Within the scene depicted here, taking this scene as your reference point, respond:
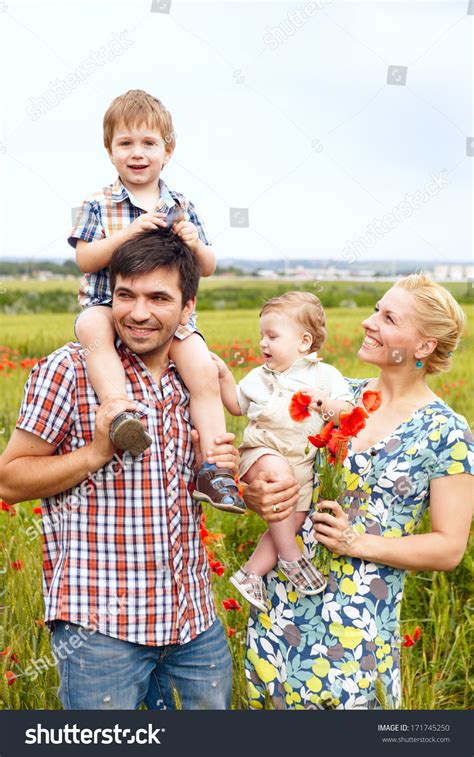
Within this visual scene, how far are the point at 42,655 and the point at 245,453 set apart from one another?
125cm

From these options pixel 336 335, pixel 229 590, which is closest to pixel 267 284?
pixel 336 335

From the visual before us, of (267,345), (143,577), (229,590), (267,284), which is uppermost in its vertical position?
(267,284)

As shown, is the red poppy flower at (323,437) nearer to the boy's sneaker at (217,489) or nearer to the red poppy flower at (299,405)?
the red poppy flower at (299,405)

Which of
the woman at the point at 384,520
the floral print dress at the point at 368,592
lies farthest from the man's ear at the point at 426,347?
the floral print dress at the point at 368,592

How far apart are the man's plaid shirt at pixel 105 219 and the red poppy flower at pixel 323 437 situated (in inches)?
22.1

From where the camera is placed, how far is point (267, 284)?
11.7 meters

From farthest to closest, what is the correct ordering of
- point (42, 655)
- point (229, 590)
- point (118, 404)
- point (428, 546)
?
1. point (229, 590)
2. point (42, 655)
3. point (428, 546)
4. point (118, 404)

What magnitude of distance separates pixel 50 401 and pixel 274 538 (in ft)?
2.79

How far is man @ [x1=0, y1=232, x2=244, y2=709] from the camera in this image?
96.8 inches

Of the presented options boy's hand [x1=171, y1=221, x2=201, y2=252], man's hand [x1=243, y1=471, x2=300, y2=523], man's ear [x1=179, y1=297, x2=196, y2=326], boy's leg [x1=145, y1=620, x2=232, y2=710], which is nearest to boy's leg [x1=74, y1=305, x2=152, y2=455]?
man's ear [x1=179, y1=297, x2=196, y2=326]

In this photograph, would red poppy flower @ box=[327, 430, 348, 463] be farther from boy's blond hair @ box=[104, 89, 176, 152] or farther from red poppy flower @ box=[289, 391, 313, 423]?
boy's blond hair @ box=[104, 89, 176, 152]

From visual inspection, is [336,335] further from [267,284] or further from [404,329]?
[404,329]

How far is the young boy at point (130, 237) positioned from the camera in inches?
100
